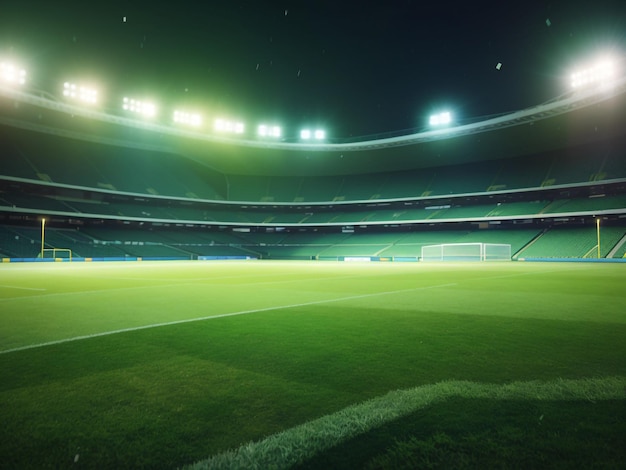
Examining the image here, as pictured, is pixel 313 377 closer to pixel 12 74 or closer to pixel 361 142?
pixel 12 74

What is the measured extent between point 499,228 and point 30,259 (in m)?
51.5

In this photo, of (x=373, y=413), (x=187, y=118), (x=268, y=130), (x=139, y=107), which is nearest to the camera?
(x=373, y=413)

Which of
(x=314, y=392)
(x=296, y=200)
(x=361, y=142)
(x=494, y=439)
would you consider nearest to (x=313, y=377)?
(x=314, y=392)

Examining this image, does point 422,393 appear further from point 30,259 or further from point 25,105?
point 25,105

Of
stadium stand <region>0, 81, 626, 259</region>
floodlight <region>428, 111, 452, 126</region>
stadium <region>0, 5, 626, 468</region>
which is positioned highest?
floodlight <region>428, 111, 452, 126</region>

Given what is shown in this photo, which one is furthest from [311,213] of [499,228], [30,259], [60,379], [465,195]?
[60,379]

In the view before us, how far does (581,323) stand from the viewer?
5121 mm

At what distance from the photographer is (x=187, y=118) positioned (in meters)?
43.7

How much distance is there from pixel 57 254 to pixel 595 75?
177 ft

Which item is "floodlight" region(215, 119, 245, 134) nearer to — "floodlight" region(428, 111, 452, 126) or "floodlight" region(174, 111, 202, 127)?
"floodlight" region(174, 111, 202, 127)

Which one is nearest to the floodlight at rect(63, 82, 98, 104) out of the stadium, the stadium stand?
the stadium stand

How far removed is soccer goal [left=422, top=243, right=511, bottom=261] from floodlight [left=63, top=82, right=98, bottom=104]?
39.9 m

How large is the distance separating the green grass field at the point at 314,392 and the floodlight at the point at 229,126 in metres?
43.7

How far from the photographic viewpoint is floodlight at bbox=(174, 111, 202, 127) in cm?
4303
